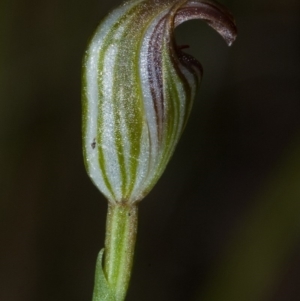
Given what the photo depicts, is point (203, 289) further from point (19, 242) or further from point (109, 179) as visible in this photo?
point (109, 179)

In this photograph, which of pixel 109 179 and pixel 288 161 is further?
pixel 288 161

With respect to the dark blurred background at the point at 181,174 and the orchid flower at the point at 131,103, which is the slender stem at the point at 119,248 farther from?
the dark blurred background at the point at 181,174

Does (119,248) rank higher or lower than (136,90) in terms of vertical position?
lower

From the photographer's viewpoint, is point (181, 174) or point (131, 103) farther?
point (181, 174)

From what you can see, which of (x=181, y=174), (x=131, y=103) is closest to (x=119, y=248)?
(x=131, y=103)

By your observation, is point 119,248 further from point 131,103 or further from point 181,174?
point 181,174

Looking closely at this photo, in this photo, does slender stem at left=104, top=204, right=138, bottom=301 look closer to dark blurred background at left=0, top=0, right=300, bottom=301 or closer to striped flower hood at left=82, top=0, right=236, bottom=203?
striped flower hood at left=82, top=0, right=236, bottom=203

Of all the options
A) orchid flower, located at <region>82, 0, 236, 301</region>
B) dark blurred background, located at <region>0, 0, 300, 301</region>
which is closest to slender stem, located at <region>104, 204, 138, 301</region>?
orchid flower, located at <region>82, 0, 236, 301</region>

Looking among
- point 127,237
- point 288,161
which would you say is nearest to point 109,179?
point 127,237
